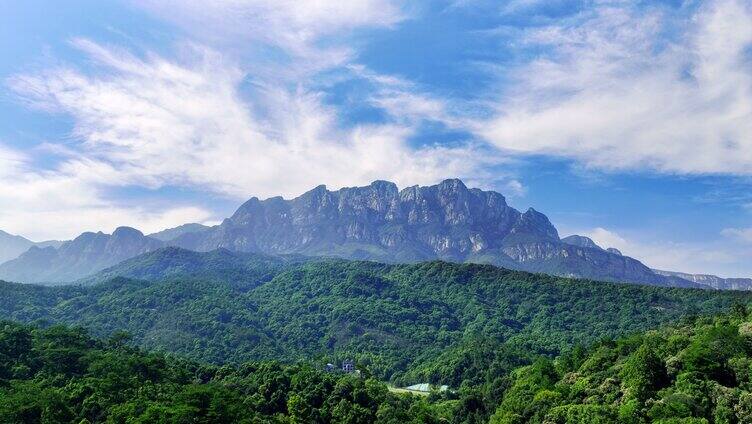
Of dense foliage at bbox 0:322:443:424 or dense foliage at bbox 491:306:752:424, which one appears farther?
dense foliage at bbox 491:306:752:424

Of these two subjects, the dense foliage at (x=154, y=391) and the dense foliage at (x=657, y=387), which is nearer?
the dense foliage at (x=154, y=391)

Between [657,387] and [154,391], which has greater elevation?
[657,387]

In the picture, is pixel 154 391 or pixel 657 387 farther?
pixel 154 391

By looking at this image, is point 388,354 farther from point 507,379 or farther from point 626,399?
point 626,399

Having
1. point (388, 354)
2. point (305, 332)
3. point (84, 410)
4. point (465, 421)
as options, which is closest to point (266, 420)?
point (84, 410)
